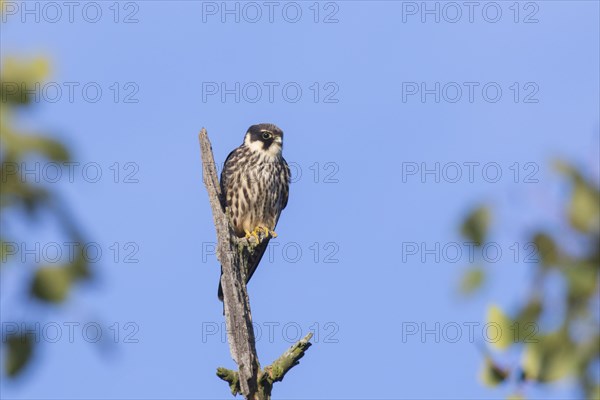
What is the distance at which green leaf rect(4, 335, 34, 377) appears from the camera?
4.71 ft

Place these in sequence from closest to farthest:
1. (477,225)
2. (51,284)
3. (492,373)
A: 1. (51,284)
2. (477,225)
3. (492,373)

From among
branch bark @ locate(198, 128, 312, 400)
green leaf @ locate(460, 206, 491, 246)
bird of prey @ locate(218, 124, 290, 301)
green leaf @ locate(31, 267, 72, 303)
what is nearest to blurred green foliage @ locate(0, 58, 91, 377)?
green leaf @ locate(31, 267, 72, 303)

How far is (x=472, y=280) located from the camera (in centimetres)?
162

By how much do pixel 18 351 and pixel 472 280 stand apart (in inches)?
30.6

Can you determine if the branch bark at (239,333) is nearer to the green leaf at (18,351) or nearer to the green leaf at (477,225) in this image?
the green leaf at (477,225)

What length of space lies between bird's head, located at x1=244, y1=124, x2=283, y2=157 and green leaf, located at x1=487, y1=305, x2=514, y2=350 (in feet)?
25.1

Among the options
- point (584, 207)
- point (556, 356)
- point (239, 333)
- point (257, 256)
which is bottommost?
point (239, 333)

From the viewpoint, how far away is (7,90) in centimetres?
148

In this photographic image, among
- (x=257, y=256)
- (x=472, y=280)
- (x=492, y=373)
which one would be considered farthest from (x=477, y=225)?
(x=257, y=256)

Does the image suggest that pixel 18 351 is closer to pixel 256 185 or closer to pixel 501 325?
pixel 501 325

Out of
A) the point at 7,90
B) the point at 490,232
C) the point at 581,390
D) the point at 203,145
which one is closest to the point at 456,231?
the point at 490,232

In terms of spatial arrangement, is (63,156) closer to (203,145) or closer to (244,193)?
(203,145)

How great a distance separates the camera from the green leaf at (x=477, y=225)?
1.58m

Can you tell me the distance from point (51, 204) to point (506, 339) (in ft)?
2.69
